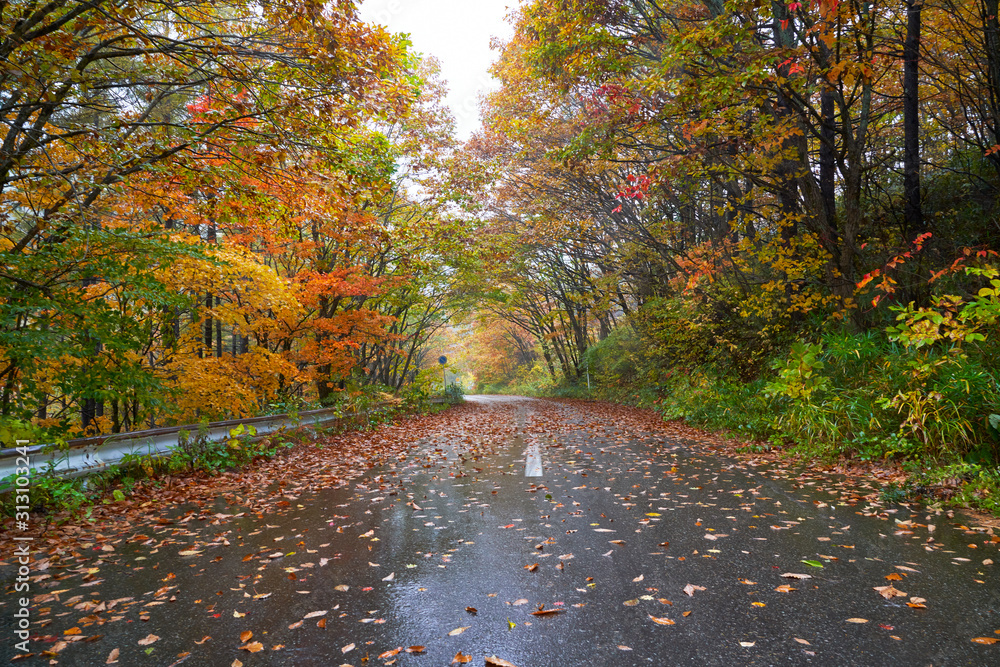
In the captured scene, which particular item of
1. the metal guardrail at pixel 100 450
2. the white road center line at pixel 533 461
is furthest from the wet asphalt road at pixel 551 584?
the metal guardrail at pixel 100 450

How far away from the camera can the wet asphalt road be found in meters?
2.59

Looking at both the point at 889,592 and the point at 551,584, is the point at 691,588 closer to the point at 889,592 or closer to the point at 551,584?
the point at 551,584

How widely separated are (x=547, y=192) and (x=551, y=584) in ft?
50.5

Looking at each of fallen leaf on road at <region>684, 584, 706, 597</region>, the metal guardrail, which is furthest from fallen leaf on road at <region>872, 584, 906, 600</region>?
the metal guardrail

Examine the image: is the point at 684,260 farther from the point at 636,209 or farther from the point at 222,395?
the point at 222,395

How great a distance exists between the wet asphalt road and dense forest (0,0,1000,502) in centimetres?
231

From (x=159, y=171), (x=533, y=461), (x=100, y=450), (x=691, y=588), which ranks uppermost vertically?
(x=159, y=171)

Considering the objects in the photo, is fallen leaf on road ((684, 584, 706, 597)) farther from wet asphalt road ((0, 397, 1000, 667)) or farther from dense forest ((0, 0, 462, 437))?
dense forest ((0, 0, 462, 437))

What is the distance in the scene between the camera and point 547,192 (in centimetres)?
1708

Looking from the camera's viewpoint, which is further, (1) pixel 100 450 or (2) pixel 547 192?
(2) pixel 547 192

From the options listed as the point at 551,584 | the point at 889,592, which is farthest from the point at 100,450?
the point at 889,592

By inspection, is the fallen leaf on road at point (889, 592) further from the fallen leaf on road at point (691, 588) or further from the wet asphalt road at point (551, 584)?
the fallen leaf on road at point (691, 588)

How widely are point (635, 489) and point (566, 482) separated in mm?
948

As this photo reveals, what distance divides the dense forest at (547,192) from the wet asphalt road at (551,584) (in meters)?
2.31
